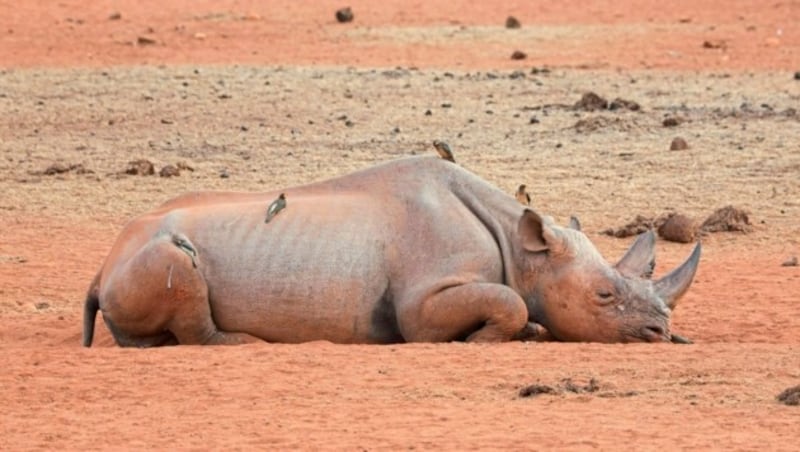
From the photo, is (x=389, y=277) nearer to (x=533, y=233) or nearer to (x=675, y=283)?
(x=533, y=233)

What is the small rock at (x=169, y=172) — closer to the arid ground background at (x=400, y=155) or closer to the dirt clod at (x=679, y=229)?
the arid ground background at (x=400, y=155)

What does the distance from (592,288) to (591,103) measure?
10.2 metres

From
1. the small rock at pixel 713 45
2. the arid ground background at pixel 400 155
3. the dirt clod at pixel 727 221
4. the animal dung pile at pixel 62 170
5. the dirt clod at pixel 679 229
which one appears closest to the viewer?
the arid ground background at pixel 400 155

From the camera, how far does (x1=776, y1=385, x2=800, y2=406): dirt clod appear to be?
9461mm

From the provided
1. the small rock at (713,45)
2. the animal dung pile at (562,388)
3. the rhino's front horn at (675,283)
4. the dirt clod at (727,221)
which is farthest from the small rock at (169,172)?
the small rock at (713,45)

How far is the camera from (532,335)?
37.9 ft

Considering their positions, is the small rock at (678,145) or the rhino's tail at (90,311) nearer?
the rhino's tail at (90,311)

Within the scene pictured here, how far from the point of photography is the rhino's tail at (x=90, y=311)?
1166 centimetres

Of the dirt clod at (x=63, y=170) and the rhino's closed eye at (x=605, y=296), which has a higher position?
the rhino's closed eye at (x=605, y=296)

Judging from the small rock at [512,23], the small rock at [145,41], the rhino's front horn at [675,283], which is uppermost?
the rhino's front horn at [675,283]

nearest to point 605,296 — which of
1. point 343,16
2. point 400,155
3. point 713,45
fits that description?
point 400,155

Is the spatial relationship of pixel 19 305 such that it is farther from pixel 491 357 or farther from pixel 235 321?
pixel 491 357

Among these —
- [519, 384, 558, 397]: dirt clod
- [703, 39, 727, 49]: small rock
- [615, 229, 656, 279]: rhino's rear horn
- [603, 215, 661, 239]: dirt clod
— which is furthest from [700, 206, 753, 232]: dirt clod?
[703, 39, 727, 49]: small rock

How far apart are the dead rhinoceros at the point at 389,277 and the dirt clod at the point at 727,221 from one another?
4.35 metres
